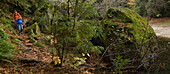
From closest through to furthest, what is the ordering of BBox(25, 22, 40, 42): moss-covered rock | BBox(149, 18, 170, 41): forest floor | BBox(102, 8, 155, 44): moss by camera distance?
BBox(102, 8, 155, 44): moss, BBox(25, 22, 40, 42): moss-covered rock, BBox(149, 18, 170, 41): forest floor

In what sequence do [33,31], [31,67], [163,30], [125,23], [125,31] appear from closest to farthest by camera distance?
[31,67], [125,31], [125,23], [33,31], [163,30]

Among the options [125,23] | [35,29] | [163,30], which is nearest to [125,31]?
[125,23]

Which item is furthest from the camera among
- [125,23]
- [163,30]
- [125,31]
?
[163,30]

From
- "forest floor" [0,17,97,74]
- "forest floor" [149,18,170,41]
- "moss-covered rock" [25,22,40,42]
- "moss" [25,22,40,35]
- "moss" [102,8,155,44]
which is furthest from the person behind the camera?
"forest floor" [149,18,170,41]

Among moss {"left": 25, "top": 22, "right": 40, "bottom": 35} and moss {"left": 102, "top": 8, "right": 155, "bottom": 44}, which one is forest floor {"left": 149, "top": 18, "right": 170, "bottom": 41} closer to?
moss {"left": 102, "top": 8, "right": 155, "bottom": 44}

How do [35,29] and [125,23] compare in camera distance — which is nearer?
[125,23]

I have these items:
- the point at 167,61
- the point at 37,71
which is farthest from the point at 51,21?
the point at 167,61

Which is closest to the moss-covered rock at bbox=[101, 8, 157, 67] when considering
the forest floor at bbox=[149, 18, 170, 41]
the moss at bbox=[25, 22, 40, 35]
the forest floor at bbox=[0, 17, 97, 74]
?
the forest floor at bbox=[0, 17, 97, 74]

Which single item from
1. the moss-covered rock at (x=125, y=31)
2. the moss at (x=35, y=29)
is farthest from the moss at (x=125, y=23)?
the moss at (x=35, y=29)

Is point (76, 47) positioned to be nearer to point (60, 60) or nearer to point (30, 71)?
point (60, 60)

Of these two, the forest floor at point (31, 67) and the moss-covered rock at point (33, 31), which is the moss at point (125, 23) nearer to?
the forest floor at point (31, 67)

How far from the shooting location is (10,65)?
4.79m

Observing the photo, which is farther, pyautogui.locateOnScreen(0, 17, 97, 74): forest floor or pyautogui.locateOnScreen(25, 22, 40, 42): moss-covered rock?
pyautogui.locateOnScreen(25, 22, 40, 42): moss-covered rock

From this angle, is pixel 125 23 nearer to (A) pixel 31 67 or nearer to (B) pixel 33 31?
(A) pixel 31 67
